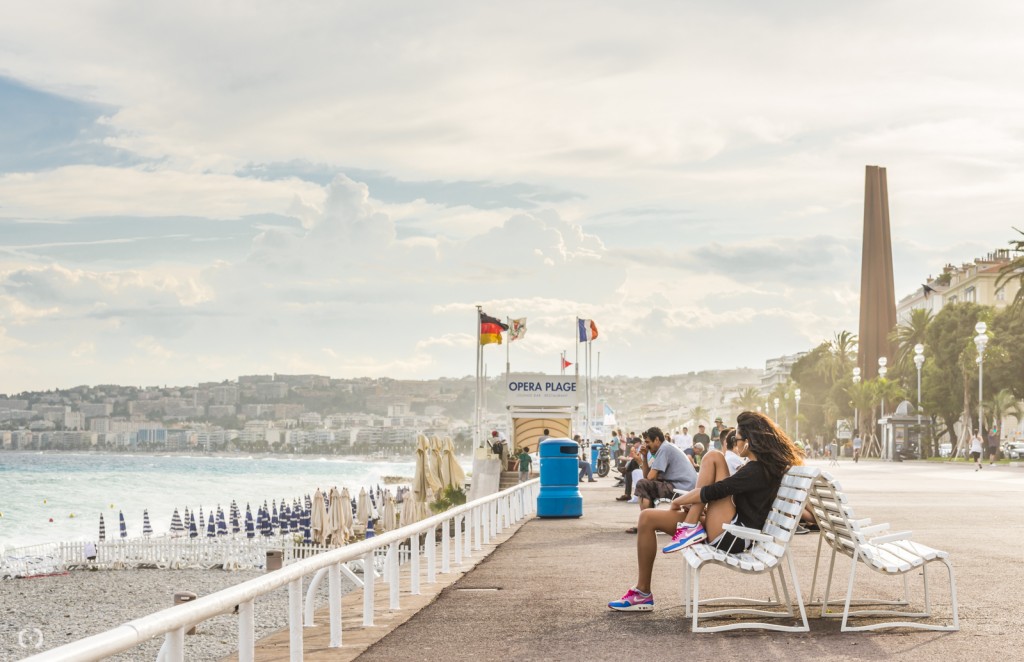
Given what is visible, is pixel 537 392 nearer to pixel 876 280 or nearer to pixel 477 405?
pixel 477 405

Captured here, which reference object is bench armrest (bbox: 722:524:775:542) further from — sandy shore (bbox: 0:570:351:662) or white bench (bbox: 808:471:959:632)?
sandy shore (bbox: 0:570:351:662)

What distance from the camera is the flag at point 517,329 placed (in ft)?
197

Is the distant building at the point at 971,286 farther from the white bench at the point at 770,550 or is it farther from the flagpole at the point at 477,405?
the white bench at the point at 770,550

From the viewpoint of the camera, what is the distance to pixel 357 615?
939 centimetres

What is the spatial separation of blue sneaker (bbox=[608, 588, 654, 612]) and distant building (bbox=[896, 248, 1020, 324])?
9948cm

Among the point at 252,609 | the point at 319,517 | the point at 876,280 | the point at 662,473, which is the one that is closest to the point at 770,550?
the point at 252,609

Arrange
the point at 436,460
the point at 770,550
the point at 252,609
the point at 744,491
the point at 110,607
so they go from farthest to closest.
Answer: the point at 436,460
the point at 110,607
the point at 744,491
the point at 770,550
the point at 252,609

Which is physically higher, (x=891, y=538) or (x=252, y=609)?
(x=891, y=538)

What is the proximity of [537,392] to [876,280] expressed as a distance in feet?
282

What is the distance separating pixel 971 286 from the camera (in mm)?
124938

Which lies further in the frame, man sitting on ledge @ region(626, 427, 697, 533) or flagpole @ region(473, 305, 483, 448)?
flagpole @ region(473, 305, 483, 448)

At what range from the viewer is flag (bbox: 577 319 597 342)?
6419 centimetres

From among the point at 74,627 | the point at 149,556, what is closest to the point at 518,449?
the point at 149,556

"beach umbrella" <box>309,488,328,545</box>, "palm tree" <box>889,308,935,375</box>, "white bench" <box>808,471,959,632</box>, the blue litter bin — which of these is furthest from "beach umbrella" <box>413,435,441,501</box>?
"palm tree" <box>889,308,935,375</box>
